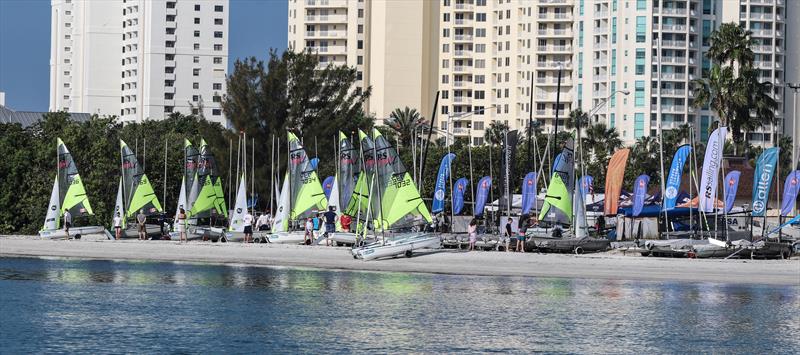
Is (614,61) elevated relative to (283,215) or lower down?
elevated

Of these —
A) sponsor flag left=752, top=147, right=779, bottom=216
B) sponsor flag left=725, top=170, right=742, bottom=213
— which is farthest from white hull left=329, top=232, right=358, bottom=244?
sponsor flag left=752, top=147, right=779, bottom=216

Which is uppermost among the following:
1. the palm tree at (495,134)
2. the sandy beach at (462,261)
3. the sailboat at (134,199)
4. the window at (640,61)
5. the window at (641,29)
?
the window at (641,29)

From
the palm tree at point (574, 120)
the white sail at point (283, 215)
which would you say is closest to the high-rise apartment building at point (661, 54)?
the palm tree at point (574, 120)

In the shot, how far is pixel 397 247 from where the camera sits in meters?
61.9

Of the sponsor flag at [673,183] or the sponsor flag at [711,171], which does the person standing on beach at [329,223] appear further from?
the sponsor flag at [711,171]

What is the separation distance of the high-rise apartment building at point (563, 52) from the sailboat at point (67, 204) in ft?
253

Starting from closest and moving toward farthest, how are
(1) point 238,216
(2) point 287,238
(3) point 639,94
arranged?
(2) point 287,238 → (1) point 238,216 → (3) point 639,94

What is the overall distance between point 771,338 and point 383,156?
25.0 m

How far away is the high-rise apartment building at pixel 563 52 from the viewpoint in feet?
529

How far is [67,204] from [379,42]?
104 meters

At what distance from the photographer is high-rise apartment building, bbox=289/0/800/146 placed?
161250mm

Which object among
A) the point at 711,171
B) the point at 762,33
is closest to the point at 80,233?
the point at 711,171

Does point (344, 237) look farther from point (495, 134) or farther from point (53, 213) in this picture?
point (495, 134)

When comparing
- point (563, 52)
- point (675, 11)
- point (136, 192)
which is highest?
point (675, 11)
